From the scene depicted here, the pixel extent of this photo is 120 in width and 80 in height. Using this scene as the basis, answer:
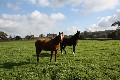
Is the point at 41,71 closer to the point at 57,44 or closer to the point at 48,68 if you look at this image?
the point at 48,68

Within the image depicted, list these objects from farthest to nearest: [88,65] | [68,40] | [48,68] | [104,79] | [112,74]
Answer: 1. [68,40]
2. [88,65]
3. [48,68]
4. [112,74]
5. [104,79]

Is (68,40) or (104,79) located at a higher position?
(68,40)

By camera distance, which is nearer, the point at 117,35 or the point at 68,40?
the point at 68,40

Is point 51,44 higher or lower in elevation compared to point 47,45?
higher

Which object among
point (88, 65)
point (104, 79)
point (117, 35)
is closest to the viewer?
point (104, 79)

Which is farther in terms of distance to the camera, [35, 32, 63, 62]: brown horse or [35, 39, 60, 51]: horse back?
[35, 39, 60, 51]: horse back

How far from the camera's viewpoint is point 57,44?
25.6m

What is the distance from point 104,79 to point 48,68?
18.9ft

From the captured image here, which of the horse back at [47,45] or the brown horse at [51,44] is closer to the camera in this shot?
the brown horse at [51,44]

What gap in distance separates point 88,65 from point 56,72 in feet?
14.3

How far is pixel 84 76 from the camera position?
1991 cm

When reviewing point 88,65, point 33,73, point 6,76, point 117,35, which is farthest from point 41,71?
point 117,35

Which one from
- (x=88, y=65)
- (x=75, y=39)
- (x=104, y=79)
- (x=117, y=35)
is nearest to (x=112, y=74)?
(x=104, y=79)

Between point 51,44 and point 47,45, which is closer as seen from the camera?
point 51,44
